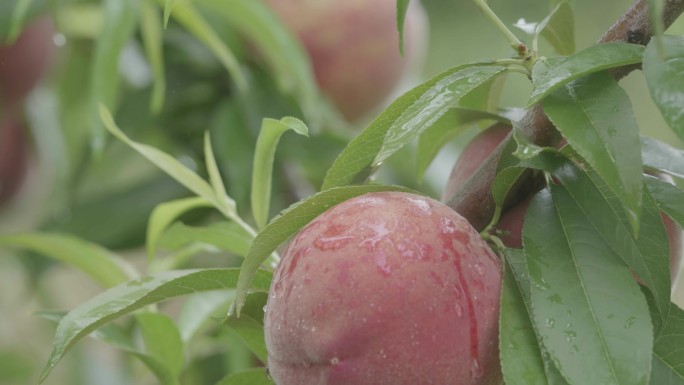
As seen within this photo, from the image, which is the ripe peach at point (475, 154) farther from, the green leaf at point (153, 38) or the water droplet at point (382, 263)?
the green leaf at point (153, 38)

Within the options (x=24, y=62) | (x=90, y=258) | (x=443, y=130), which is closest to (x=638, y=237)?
→ (x=443, y=130)

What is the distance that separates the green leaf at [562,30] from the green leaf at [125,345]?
0.26 metres

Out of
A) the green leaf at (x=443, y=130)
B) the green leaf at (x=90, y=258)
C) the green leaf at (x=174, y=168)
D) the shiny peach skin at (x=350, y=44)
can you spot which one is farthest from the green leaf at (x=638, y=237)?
the shiny peach skin at (x=350, y=44)

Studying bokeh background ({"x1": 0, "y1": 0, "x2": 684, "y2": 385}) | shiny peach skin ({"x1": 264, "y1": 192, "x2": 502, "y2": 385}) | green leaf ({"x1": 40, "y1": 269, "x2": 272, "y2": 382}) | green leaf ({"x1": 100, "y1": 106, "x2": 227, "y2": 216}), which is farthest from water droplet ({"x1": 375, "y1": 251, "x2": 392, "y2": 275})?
bokeh background ({"x1": 0, "y1": 0, "x2": 684, "y2": 385})

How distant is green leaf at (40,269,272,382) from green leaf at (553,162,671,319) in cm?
14

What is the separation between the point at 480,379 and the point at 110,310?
16 cm

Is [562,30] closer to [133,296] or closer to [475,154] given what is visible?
[475,154]

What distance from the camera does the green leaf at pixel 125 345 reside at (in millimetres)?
542

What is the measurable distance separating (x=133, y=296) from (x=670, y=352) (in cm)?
22

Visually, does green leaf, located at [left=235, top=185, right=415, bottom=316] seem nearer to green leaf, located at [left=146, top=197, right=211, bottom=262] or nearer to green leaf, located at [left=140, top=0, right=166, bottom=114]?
green leaf, located at [left=146, top=197, right=211, bottom=262]

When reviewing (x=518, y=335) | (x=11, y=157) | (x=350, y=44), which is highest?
(x=518, y=335)

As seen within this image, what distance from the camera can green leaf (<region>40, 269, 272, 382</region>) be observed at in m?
0.43

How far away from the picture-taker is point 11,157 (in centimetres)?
117

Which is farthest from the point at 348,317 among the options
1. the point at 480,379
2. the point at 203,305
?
the point at 203,305
